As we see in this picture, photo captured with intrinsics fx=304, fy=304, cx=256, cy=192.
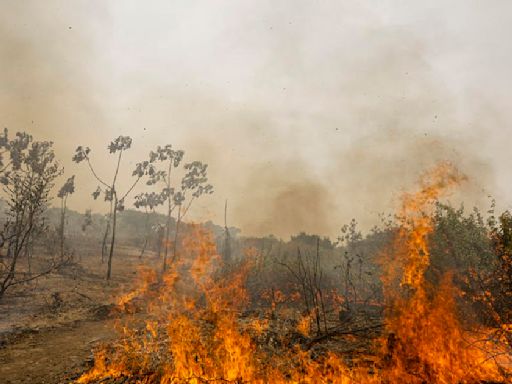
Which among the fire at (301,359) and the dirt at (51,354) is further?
the dirt at (51,354)

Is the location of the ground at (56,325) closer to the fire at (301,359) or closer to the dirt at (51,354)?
the dirt at (51,354)

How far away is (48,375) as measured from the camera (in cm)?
1002

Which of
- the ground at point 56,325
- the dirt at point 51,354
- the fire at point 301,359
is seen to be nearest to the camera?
the fire at point 301,359

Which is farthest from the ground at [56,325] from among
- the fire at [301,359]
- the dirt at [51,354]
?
the fire at [301,359]

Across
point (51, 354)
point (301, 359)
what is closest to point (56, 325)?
point (51, 354)

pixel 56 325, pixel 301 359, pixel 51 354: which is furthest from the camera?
pixel 56 325

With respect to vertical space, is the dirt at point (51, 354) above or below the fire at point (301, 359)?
below

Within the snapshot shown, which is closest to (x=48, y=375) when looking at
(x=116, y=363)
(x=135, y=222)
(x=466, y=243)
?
(x=116, y=363)

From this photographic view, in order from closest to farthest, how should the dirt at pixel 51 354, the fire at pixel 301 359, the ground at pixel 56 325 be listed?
the fire at pixel 301 359 → the dirt at pixel 51 354 → the ground at pixel 56 325

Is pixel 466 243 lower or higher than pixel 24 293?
higher

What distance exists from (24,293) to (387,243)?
1473 inches

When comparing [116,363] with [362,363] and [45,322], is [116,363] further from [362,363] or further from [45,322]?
[45,322]

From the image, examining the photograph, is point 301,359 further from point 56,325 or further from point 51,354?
point 56,325

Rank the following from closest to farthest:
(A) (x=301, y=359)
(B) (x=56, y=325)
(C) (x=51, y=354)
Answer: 1. (A) (x=301, y=359)
2. (C) (x=51, y=354)
3. (B) (x=56, y=325)
